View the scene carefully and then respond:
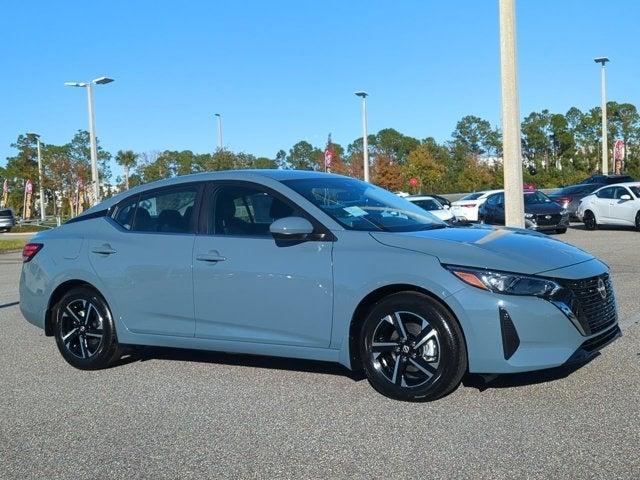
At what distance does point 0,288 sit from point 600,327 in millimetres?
11209

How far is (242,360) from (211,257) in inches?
50.3

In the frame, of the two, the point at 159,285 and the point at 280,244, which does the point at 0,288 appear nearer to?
the point at 159,285

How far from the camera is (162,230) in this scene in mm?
6250

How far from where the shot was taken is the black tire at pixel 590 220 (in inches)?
928

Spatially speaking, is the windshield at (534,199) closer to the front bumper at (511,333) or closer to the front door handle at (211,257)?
the front door handle at (211,257)

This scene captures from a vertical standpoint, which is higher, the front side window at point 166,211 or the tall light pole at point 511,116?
the tall light pole at point 511,116

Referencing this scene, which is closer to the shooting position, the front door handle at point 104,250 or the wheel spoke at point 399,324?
the wheel spoke at point 399,324

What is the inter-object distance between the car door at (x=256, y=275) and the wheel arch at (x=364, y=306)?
0.58 ft

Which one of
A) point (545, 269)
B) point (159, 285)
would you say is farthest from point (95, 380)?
point (545, 269)

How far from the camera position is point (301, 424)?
4.82 metres

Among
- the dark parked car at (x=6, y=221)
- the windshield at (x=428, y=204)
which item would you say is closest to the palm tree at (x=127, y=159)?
the dark parked car at (x=6, y=221)

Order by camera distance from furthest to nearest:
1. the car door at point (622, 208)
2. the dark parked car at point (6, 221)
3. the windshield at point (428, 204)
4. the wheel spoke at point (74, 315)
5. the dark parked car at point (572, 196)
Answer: the dark parked car at point (6, 221)
the dark parked car at point (572, 196)
the windshield at point (428, 204)
the car door at point (622, 208)
the wheel spoke at point (74, 315)

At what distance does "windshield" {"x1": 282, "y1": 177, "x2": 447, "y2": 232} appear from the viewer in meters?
5.58

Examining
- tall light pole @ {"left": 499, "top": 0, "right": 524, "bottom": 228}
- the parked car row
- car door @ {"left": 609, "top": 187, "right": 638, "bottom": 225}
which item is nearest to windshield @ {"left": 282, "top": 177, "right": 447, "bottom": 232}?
tall light pole @ {"left": 499, "top": 0, "right": 524, "bottom": 228}
